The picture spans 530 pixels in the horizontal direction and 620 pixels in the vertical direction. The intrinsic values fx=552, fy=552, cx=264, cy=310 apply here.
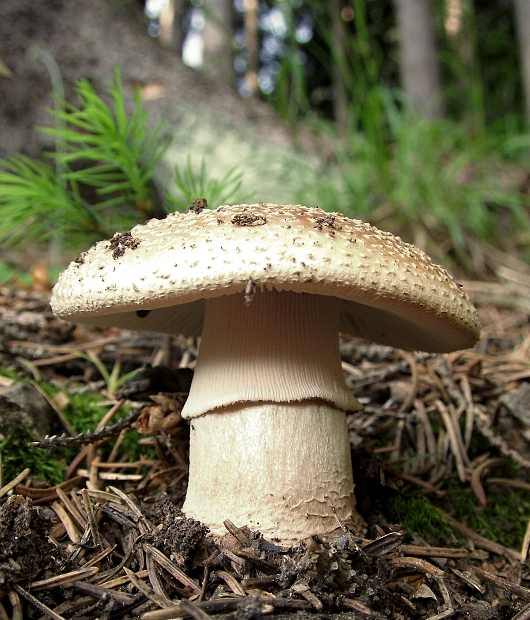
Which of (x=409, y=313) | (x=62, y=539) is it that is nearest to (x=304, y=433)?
(x=409, y=313)

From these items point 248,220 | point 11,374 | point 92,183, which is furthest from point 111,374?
point 248,220

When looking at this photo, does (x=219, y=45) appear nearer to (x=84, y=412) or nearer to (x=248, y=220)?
(x=84, y=412)

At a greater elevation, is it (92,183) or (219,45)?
(219,45)

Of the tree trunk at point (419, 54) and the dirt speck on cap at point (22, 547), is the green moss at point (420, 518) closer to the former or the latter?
the dirt speck on cap at point (22, 547)

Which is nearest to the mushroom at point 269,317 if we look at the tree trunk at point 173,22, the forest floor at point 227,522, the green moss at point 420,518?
the forest floor at point 227,522

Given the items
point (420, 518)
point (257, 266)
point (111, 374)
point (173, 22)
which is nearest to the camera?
point (257, 266)

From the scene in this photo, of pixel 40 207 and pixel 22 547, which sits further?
→ pixel 40 207
